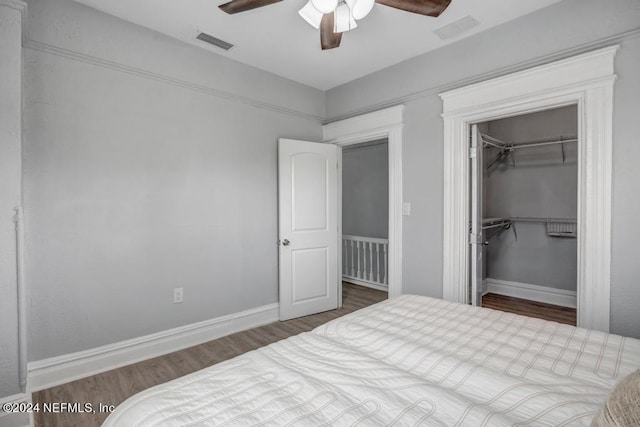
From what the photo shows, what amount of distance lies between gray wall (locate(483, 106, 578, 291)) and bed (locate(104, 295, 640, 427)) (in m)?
2.63

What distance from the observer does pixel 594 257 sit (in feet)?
6.92

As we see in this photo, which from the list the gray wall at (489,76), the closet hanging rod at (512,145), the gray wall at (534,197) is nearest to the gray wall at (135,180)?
the gray wall at (489,76)

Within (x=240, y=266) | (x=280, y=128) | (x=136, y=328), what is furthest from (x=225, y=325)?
Result: (x=280, y=128)

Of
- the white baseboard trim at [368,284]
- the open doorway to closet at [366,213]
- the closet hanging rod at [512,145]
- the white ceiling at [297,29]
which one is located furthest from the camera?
the open doorway to closet at [366,213]

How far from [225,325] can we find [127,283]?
0.99 metres

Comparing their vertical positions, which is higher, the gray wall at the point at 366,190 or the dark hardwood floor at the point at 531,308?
the gray wall at the point at 366,190

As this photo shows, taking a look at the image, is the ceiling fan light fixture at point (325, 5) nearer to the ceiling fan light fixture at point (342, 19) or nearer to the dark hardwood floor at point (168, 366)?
the ceiling fan light fixture at point (342, 19)

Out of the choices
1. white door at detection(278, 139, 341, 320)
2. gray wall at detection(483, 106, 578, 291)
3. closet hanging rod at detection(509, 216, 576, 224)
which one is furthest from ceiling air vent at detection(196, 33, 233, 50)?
closet hanging rod at detection(509, 216, 576, 224)

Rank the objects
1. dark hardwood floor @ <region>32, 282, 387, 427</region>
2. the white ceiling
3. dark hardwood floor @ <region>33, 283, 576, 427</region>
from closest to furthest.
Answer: dark hardwood floor @ <region>32, 282, 387, 427</region>, dark hardwood floor @ <region>33, 283, 576, 427</region>, the white ceiling

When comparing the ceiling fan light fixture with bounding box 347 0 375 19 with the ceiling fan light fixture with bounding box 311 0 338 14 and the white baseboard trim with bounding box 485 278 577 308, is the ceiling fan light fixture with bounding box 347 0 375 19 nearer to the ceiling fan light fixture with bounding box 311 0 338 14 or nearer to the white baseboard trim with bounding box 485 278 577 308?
the ceiling fan light fixture with bounding box 311 0 338 14

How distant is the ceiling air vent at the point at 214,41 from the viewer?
2.65 metres

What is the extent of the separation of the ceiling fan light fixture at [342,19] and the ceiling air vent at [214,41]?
1254 mm

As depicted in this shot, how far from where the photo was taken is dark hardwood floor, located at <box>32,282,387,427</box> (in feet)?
6.13

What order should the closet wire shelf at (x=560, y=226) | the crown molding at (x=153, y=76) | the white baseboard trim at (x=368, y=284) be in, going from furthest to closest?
the white baseboard trim at (x=368, y=284) → the closet wire shelf at (x=560, y=226) → the crown molding at (x=153, y=76)
